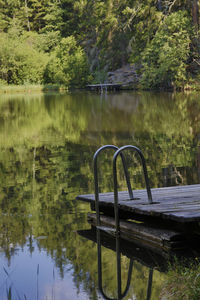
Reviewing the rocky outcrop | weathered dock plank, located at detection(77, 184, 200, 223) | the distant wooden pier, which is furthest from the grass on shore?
the rocky outcrop

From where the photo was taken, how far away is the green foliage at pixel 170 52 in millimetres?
36031

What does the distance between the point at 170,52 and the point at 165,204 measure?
1246 inches

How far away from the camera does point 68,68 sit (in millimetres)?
51719

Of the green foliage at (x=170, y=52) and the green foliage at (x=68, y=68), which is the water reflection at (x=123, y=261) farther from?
the green foliage at (x=68, y=68)

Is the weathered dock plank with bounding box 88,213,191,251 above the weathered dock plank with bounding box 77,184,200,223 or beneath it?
beneath

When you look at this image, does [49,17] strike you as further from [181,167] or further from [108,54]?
[181,167]

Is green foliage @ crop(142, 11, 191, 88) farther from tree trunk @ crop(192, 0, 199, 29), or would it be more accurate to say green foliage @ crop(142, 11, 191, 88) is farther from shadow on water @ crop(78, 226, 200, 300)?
shadow on water @ crop(78, 226, 200, 300)

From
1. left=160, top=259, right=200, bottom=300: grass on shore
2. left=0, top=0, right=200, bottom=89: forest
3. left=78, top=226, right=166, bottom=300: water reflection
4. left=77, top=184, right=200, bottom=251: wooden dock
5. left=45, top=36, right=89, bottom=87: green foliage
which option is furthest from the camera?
left=45, top=36, right=89, bottom=87: green foliage

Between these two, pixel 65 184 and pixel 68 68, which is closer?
pixel 65 184

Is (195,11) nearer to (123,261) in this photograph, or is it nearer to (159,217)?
(159,217)

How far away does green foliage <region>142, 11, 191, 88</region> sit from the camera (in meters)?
36.0

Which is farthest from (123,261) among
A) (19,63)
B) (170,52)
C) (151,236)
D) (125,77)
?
(19,63)

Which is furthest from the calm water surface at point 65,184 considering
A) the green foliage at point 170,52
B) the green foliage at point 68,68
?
the green foliage at point 68,68

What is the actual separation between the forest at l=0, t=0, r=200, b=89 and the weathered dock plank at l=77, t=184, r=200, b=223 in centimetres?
3055
